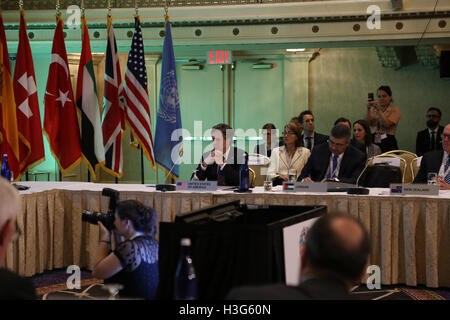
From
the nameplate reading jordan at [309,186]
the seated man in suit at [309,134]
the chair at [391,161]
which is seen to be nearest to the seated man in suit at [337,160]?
the chair at [391,161]

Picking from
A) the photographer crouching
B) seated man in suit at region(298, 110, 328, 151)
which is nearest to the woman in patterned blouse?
the photographer crouching

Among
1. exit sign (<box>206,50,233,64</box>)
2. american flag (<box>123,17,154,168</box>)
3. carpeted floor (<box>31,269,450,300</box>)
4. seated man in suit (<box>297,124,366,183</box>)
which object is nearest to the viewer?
carpeted floor (<box>31,269,450,300</box>)

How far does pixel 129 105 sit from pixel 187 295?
411cm

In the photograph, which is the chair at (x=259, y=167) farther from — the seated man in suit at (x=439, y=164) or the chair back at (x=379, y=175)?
the seated man in suit at (x=439, y=164)

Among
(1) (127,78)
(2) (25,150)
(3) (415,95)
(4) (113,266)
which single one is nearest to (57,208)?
(2) (25,150)

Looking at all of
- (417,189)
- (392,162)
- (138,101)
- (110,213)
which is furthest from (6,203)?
(138,101)

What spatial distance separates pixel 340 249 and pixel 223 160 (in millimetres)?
3756

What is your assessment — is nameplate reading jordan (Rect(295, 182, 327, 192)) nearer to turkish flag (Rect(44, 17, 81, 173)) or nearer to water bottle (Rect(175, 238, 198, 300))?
turkish flag (Rect(44, 17, 81, 173))

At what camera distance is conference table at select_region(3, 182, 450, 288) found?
4230mm

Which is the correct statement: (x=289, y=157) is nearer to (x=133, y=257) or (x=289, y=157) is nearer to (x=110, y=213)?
(x=110, y=213)

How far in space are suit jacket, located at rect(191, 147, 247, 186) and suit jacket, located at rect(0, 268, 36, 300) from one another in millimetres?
3631

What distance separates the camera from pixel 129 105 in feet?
19.1

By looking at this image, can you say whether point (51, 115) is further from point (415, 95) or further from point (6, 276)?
point (415, 95)

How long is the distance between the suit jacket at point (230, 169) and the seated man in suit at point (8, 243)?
3.45 m
